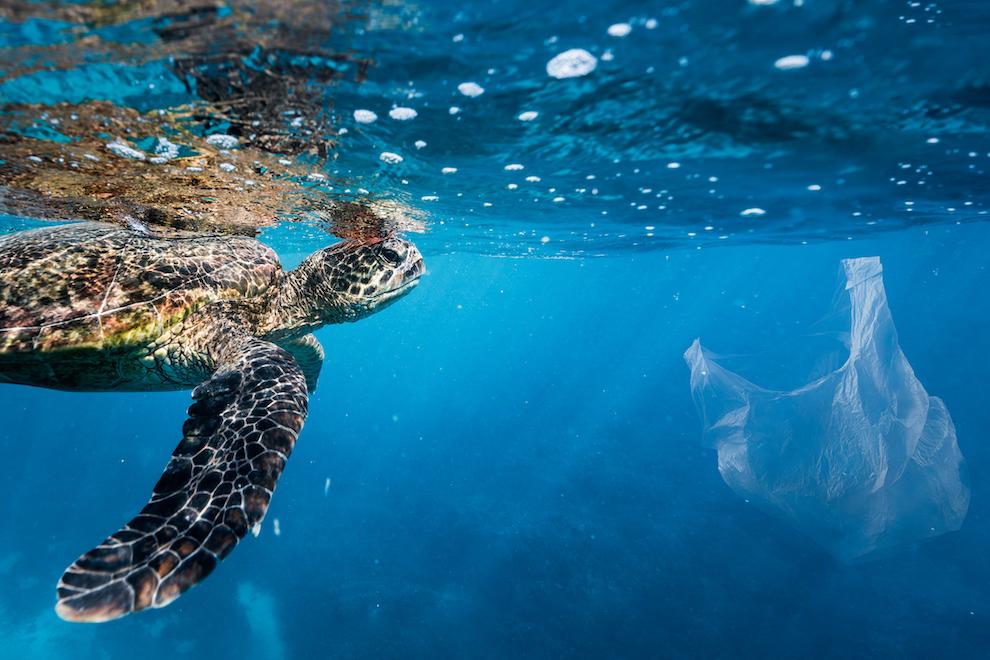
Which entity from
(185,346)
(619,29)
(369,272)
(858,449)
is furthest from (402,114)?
(858,449)

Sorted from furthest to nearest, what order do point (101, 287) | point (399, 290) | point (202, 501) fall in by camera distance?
point (399, 290), point (101, 287), point (202, 501)

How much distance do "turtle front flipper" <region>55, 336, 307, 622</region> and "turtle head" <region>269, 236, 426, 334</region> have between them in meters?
2.10

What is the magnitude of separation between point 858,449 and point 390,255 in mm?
11265

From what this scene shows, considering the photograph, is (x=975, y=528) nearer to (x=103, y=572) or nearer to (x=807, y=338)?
(x=807, y=338)

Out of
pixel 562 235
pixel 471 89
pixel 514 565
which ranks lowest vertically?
pixel 514 565

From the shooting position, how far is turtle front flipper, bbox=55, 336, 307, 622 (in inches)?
93.3

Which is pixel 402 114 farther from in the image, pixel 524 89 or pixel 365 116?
pixel 524 89

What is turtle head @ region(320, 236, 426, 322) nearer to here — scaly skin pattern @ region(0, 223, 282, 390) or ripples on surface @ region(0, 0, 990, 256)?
scaly skin pattern @ region(0, 223, 282, 390)

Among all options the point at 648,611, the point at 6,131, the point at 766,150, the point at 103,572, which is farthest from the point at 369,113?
the point at 648,611

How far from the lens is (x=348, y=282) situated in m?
6.00

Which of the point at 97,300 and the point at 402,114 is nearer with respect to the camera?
the point at 97,300

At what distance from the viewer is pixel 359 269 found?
5945 mm

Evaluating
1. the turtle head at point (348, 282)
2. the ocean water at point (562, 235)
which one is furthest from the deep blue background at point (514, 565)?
the turtle head at point (348, 282)

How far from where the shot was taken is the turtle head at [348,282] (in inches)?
234
